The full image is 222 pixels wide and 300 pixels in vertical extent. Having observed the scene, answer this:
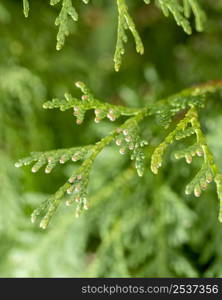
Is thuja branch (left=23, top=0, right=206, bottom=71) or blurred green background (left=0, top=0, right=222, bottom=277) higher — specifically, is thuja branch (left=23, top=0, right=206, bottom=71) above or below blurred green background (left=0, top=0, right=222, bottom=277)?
above

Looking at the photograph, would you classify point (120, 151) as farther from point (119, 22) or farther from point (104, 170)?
point (104, 170)

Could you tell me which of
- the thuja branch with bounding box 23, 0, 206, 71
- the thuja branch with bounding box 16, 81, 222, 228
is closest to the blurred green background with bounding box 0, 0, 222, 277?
the thuja branch with bounding box 16, 81, 222, 228

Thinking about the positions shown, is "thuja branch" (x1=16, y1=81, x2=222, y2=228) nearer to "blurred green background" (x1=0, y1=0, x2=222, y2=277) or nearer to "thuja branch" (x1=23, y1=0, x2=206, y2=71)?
"thuja branch" (x1=23, y1=0, x2=206, y2=71)

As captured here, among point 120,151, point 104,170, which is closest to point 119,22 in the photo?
point 120,151

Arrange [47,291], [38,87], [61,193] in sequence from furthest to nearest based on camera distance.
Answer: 1. [38,87]
2. [47,291]
3. [61,193]

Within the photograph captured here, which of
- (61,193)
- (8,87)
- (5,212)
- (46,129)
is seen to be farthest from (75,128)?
(61,193)

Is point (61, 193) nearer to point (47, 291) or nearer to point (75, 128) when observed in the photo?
point (47, 291)

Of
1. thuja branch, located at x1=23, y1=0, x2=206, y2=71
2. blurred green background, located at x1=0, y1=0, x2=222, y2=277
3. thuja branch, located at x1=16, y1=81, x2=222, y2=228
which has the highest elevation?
thuja branch, located at x1=23, y1=0, x2=206, y2=71

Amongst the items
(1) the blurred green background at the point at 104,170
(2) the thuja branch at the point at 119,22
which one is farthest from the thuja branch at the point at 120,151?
(1) the blurred green background at the point at 104,170
